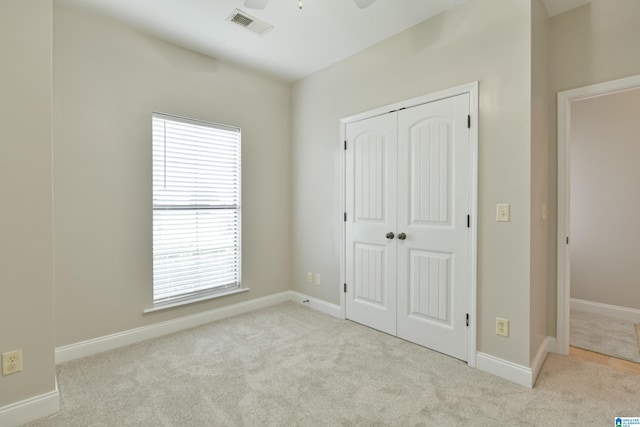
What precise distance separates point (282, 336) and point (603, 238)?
3.76m

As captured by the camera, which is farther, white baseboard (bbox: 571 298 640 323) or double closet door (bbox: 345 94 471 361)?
white baseboard (bbox: 571 298 640 323)

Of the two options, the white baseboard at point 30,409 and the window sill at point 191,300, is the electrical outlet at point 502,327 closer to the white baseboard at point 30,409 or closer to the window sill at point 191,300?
the window sill at point 191,300

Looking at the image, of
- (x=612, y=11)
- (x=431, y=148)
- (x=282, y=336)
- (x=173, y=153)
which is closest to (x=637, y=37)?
(x=612, y=11)

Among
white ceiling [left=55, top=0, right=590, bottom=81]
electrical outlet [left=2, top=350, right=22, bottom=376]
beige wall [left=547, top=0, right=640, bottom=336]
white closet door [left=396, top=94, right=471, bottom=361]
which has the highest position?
white ceiling [left=55, top=0, right=590, bottom=81]

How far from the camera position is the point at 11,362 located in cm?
174

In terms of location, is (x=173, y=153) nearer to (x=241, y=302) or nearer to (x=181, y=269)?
(x=181, y=269)

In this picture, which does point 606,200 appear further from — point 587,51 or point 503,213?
point 503,213

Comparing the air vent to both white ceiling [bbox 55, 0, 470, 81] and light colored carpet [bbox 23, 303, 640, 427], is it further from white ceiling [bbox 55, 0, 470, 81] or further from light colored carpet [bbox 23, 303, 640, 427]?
light colored carpet [bbox 23, 303, 640, 427]

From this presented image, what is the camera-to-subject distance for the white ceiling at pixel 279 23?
7.86 feet

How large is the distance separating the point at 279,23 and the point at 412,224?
2100mm

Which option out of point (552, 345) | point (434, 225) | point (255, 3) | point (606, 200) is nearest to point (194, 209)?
point (255, 3)

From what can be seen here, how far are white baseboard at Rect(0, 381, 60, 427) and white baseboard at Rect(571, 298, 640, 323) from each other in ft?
16.2

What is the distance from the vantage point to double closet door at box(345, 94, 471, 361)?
2.46m

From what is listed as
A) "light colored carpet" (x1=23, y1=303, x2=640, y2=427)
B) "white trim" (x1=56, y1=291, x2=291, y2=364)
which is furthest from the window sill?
"light colored carpet" (x1=23, y1=303, x2=640, y2=427)
